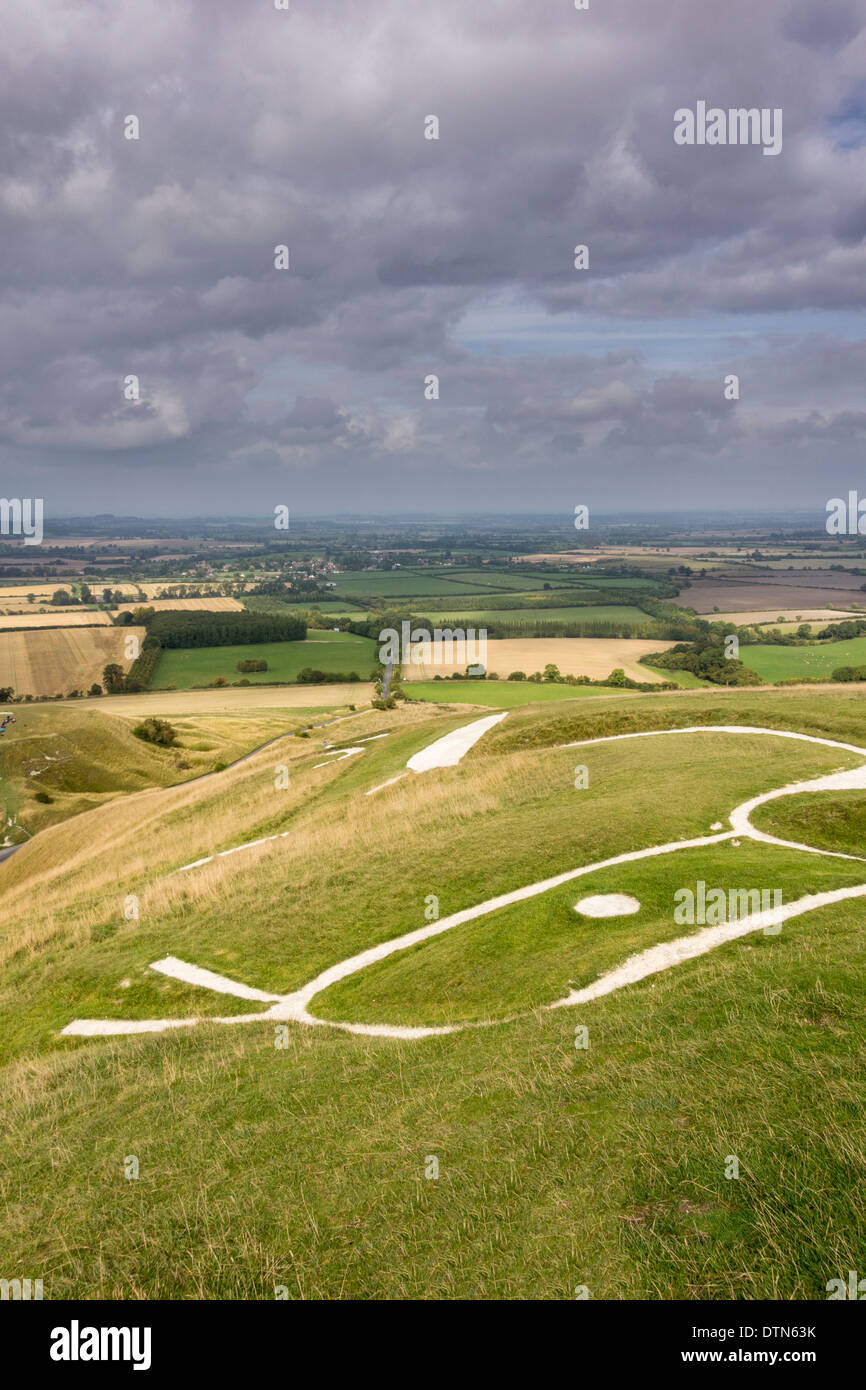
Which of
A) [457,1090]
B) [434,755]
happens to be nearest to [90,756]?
[434,755]

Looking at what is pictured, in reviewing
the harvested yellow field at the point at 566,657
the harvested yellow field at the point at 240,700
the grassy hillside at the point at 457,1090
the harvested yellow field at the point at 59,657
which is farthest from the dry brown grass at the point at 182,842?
the harvested yellow field at the point at 59,657

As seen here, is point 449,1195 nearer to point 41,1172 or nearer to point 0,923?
point 41,1172

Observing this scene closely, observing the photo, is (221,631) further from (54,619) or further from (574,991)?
(574,991)

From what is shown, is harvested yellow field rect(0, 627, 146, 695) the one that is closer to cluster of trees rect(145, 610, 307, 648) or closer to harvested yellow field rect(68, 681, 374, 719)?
cluster of trees rect(145, 610, 307, 648)

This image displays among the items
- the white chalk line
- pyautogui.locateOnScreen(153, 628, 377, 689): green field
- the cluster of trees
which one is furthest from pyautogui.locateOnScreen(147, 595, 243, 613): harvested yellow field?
the white chalk line
